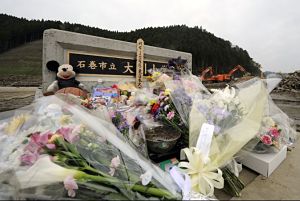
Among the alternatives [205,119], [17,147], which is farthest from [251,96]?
[17,147]

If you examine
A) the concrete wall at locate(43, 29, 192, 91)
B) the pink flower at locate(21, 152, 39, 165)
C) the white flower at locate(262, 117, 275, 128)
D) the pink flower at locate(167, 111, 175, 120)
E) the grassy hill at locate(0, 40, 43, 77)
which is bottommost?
the pink flower at locate(21, 152, 39, 165)

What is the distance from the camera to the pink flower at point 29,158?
103cm

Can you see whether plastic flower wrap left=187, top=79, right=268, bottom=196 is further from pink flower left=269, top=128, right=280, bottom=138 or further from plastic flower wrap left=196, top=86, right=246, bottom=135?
pink flower left=269, top=128, right=280, bottom=138

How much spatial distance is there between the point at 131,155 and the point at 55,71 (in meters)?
2.07

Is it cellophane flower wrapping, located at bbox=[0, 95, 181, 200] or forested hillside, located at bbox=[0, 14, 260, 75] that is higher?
forested hillside, located at bbox=[0, 14, 260, 75]

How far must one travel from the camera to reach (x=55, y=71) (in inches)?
109

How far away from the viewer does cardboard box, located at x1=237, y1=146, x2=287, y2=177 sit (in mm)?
1587

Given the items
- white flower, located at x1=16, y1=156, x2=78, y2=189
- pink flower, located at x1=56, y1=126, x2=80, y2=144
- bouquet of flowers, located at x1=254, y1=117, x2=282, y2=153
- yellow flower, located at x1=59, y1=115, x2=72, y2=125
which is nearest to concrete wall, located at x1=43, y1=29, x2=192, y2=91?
yellow flower, located at x1=59, y1=115, x2=72, y2=125

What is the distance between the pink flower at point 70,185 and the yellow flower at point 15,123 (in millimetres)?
671

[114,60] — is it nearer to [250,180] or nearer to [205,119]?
[205,119]

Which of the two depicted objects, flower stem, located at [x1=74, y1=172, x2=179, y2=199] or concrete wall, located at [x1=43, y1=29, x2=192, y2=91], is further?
concrete wall, located at [x1=43, y1=29, x2=192, y2=91]

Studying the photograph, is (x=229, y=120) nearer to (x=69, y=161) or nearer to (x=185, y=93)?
(x=185, y=93)

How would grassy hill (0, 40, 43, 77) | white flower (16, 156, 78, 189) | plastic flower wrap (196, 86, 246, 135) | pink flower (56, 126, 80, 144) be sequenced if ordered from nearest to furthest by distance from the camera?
white flower (16, 156, 78, 189) → pink flower (56, 126, 80, 144) → plastic flower wrap (196, 86, 246, 135) → grassy hill (0, 40, 43, 77)

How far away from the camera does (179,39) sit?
37750mm
